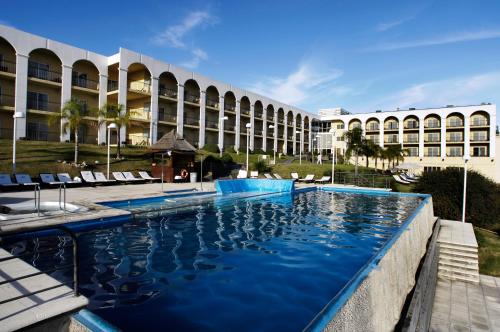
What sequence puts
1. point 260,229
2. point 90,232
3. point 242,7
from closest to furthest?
point 90,232 → point 260,229 → point 242,7

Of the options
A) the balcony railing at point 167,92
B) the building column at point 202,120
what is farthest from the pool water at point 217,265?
the building column at point 202,120

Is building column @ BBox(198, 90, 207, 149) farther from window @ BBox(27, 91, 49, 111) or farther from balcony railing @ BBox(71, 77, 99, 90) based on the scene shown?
window @ BBox(27, 91, 49, 111)

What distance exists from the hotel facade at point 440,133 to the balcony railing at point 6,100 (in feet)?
144

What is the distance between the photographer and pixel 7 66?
24594 millimetres

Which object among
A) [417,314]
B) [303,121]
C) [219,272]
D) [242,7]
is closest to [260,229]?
[219,272]

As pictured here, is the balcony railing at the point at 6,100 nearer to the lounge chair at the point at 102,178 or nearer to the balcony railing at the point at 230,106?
the lounge chair at the point at 102,178

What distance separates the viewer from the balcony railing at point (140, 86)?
32.8 m

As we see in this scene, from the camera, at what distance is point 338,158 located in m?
47.7

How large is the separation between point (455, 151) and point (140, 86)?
4820 centimetres

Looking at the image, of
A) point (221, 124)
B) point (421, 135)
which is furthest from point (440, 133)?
point (221, 124)

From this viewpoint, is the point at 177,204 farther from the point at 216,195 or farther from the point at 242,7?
the point at 242,7

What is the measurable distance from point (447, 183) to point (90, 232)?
1674 centimetres

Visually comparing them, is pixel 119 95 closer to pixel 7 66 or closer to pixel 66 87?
pixel 66 87

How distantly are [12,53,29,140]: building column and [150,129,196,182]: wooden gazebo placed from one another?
11954 mm
